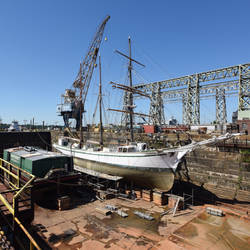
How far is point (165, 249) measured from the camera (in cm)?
853

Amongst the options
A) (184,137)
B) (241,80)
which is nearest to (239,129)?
(184,137)

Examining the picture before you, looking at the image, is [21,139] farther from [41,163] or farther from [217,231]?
[217,231]

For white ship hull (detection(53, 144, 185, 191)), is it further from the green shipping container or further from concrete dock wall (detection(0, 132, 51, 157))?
concrete dock wall (detection(0, 132, 51, 157))

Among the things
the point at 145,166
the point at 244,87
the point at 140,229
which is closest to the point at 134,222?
the point at 140,229

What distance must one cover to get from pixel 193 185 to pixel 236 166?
487 cm

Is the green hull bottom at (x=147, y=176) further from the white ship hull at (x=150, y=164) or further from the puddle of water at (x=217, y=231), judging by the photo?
the puddle of water at (x=217, y=231)

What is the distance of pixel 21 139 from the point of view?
3666 cm

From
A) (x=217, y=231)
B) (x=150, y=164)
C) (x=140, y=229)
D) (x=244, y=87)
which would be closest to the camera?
(x=217, y=231)

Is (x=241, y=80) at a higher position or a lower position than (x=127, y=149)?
higher

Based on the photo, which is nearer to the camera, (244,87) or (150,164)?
(150,164)

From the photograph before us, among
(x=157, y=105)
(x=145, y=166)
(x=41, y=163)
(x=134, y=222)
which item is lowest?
(x=134, y=222)

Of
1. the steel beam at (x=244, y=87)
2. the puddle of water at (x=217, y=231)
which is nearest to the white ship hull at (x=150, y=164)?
A: the puddle of water at (x=217, y=231)

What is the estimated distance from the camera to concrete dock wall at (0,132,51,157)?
3421cm

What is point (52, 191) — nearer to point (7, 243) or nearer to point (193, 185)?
point (7, 243)
